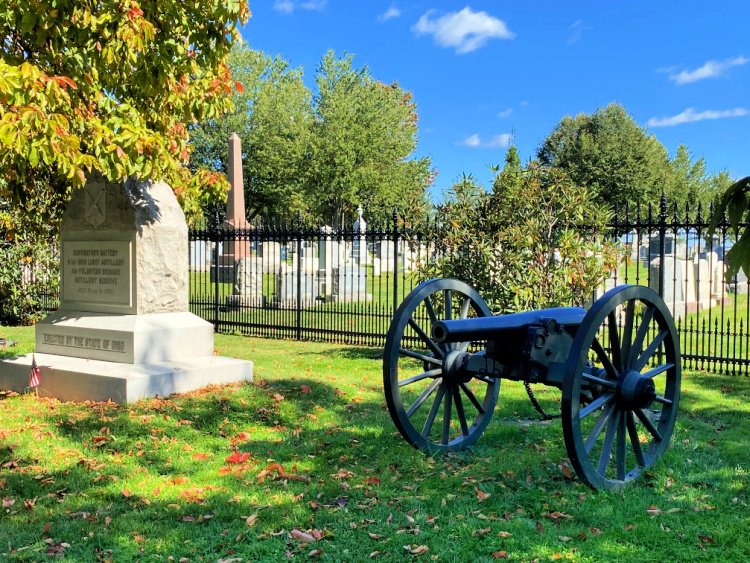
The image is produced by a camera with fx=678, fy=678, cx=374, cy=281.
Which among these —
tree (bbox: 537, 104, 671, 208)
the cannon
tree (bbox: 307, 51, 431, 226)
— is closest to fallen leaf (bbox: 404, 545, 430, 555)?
the cannon

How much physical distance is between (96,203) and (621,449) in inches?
244

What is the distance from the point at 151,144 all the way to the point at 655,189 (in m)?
43.6

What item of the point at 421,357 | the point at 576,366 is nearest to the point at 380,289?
the point at 421,357

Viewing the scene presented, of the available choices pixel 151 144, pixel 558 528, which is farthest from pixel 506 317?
pixel 151 144

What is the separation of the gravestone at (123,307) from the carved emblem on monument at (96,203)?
0.04ft

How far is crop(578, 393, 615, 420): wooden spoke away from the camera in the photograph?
415 cm

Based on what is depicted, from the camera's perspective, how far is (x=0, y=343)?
39.3 feet

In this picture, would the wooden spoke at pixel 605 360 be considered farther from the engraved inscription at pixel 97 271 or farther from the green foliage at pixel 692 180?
the green foliage at pixel 692 180

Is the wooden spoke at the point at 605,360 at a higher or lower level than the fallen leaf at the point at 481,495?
higher

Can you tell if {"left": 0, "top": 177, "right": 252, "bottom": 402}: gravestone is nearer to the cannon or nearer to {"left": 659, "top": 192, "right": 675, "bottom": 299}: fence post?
the cannon

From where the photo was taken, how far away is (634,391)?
4500mm

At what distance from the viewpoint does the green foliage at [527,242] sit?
29.5 ft

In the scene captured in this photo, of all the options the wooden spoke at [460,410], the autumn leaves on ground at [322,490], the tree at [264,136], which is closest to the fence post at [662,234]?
the autumn leaves on ground at [322,490]

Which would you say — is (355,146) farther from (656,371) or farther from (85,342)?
(656,371)
